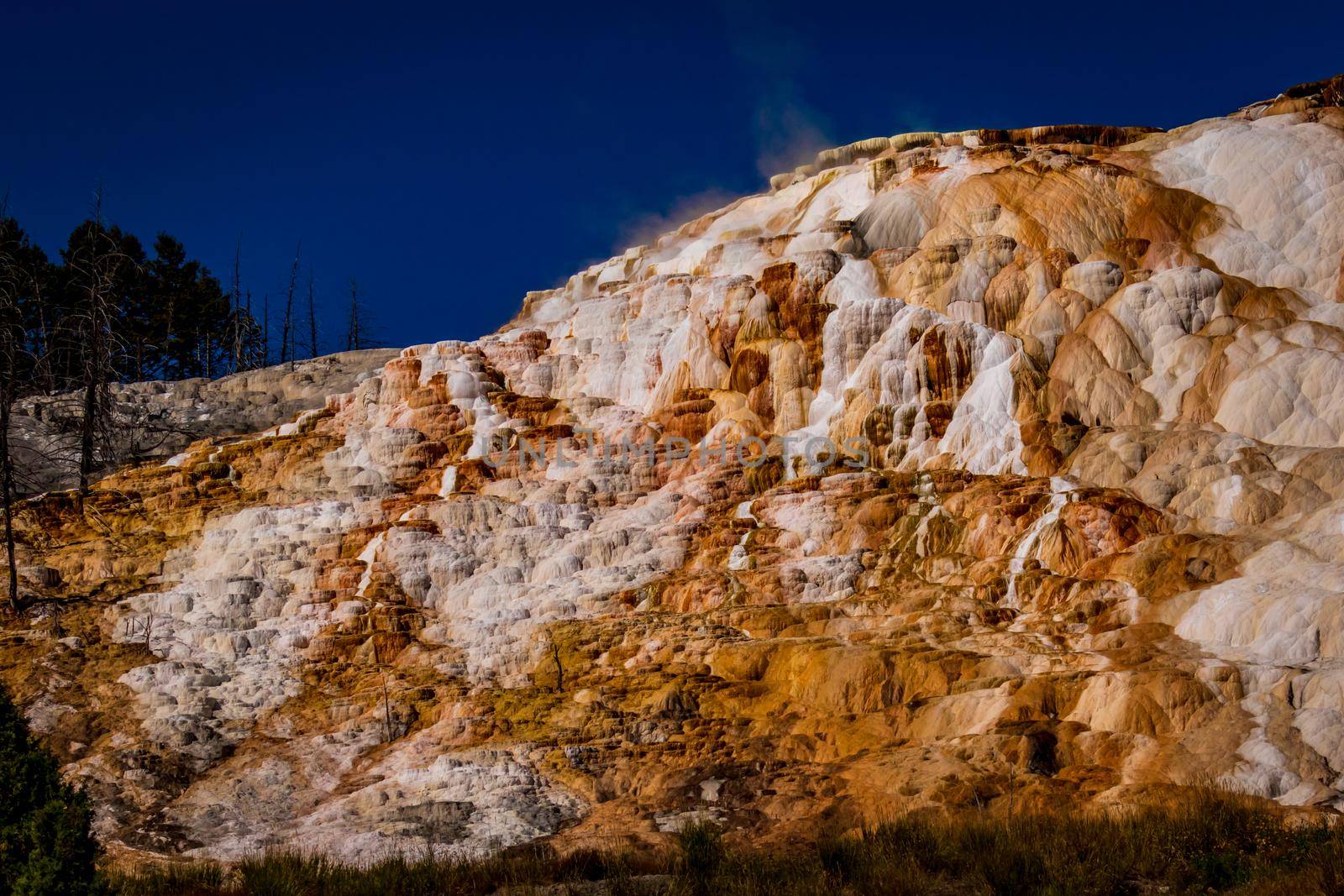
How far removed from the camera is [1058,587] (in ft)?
74.1

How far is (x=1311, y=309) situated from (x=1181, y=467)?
24.8ft

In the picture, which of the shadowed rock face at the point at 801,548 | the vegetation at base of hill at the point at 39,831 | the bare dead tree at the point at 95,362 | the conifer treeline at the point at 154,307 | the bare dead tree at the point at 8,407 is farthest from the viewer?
the conifer treeline at the point at 154,307

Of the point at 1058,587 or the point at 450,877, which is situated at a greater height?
the point at 1058,587

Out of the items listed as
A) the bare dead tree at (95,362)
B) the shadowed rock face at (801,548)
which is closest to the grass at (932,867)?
the shadowed rock face at (801,548)

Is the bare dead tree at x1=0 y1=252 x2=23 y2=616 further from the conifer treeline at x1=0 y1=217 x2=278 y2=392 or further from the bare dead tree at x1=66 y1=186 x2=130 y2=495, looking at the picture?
the conifer treeline at x1=0 y1=217 x2=278 y2=392

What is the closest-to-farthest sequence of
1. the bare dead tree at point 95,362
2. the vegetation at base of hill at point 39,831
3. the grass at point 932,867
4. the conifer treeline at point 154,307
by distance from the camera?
the vegetation at base of hill at point 39,831
the grass at point 932,867
the bare dead tree at point 95,362
the conifer treeline at point 154,307

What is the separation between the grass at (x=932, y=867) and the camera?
12.2 m

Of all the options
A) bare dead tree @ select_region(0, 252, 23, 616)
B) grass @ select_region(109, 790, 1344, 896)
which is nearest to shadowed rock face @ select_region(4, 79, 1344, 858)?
bare dead tree @ select_region(0, 252, 23, 616)

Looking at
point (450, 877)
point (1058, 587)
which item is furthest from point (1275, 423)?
point (450, 877)

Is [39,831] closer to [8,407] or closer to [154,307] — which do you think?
[8,407]

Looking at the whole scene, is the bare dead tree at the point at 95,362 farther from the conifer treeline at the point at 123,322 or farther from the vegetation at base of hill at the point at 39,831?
the vegetation at base of hill at the point at 39,831

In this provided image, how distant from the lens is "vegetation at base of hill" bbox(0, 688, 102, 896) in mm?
11164

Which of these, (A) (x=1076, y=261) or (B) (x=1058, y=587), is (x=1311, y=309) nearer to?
(A) (x=1076, y=261)

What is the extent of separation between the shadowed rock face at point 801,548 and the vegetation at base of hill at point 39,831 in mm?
6570
